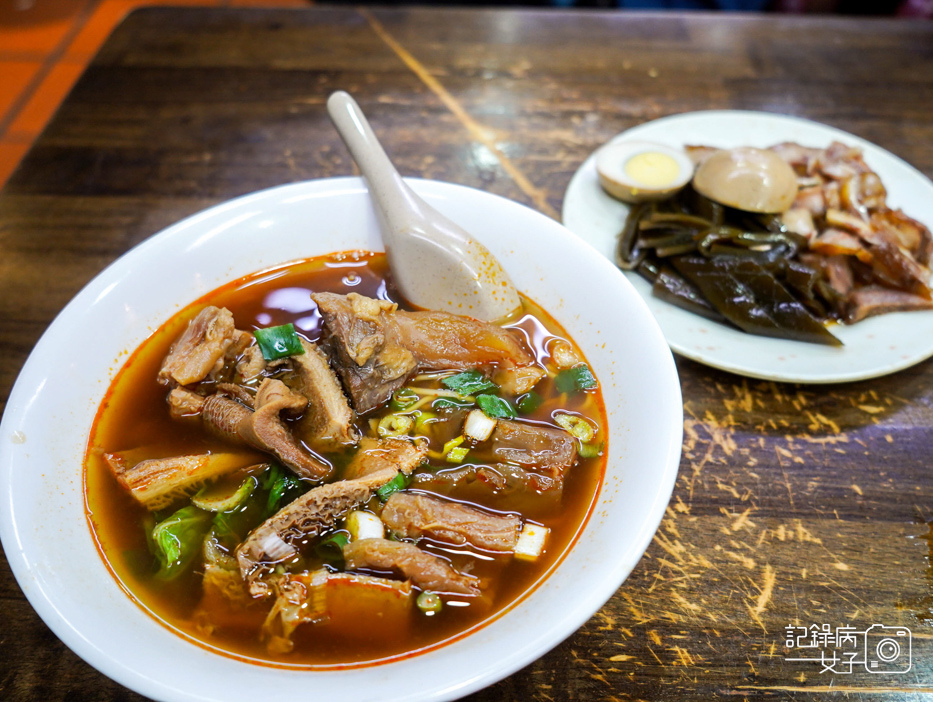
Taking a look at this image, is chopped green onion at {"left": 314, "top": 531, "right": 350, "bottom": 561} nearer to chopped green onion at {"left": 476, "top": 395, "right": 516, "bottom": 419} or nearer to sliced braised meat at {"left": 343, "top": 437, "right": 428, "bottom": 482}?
sliced braised meat at {"left": 343, "top": 437, "right": 428, "bottom": 482}

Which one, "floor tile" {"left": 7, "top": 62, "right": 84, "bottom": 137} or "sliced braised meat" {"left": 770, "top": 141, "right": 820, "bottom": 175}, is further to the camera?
"floor tile" {"left": 7, "top": 62, "right": 84, "bottom": 137}

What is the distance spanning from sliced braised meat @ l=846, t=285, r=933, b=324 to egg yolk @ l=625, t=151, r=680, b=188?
872 millimetres

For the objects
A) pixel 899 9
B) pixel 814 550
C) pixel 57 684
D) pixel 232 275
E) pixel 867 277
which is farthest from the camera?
pixel 899 9

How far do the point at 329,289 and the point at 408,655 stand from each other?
1164mm

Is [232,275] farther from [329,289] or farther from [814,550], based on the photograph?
[814,550]

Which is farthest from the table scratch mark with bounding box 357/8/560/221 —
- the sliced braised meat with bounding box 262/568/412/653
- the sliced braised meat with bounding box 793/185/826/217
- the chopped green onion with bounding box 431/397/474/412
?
the sliced braised meat with bounding box 262/568/412/653

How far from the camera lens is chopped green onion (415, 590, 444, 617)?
137 cm

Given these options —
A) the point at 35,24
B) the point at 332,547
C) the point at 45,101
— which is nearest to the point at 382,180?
the point at 332,547

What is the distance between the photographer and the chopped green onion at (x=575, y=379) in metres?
1.70

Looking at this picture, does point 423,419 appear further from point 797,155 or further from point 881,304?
point 797,155

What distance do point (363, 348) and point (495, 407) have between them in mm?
408

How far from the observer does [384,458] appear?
1.61 meters

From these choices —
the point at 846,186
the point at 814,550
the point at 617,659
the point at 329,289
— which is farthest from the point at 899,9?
the point at 617,659

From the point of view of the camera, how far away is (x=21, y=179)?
2.69 metres
